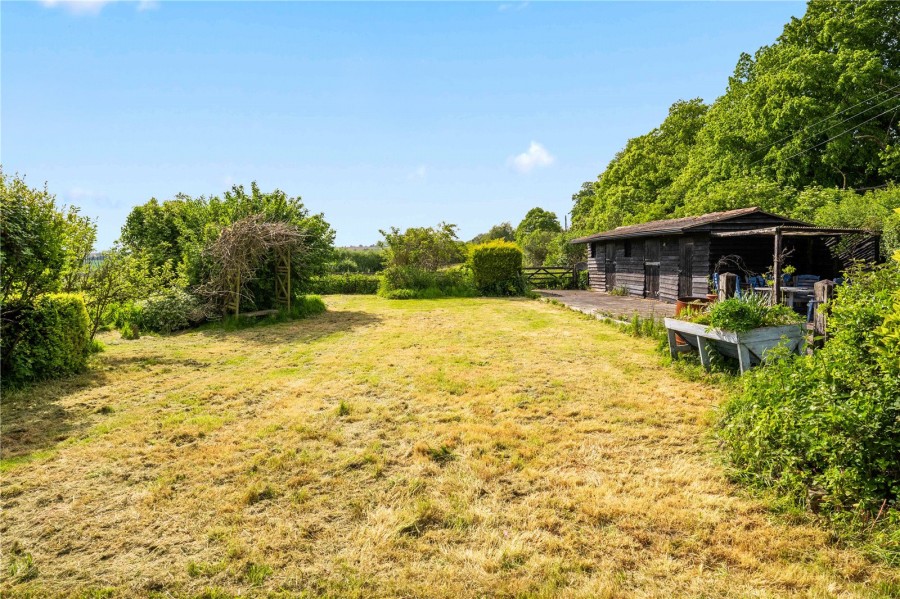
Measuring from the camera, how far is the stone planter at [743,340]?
616 cm

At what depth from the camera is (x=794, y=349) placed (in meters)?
6.35

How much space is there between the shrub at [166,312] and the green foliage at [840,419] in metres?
13.6

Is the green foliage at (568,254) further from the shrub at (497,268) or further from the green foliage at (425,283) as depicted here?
the green foliage at (425,283)

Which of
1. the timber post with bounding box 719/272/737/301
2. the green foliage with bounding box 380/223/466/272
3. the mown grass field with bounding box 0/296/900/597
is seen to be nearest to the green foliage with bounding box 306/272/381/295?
the green foliage with bounding box 380/223/466/272

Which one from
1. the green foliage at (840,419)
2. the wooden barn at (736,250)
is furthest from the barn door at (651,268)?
the green foliage at (840,419)

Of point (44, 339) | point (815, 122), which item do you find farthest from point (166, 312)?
point (815, 122)

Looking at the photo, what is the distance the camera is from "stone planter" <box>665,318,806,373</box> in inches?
243

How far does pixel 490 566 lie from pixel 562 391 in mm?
3882

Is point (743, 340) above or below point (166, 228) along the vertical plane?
below

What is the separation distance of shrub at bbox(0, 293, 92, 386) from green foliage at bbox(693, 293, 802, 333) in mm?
10518

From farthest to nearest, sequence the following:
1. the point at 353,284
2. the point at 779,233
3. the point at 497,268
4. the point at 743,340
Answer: the point at 353,284, the point at 497,268, the point at 779,233, the point at 743,340

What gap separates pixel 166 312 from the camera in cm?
1268

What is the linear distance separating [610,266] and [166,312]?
19074 mm

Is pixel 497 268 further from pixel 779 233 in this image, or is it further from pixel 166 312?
pixel 166 312
